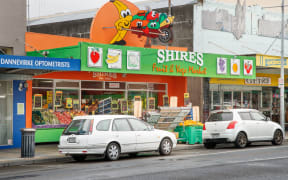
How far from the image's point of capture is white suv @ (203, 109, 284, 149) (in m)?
19.2

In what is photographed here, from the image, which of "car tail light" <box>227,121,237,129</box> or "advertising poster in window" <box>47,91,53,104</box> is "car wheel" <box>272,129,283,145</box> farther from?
"advertising poster in window" <box>47,91,53,104</box>

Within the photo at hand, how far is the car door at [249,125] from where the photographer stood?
63.8 ft

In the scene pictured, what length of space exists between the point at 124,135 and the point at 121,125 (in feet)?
1.32

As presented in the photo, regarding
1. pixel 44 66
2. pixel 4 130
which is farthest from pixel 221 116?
pixel 4 130

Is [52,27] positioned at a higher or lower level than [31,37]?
higher

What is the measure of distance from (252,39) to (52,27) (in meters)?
14.0

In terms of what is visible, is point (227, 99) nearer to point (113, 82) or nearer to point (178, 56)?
point (178, 56)

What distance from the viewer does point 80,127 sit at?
15.1m

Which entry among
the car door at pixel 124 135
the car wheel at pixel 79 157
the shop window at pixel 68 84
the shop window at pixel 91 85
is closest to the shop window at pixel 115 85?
the shop window at pixel 91 85

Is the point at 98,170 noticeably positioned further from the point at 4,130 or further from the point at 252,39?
the point at 252,39

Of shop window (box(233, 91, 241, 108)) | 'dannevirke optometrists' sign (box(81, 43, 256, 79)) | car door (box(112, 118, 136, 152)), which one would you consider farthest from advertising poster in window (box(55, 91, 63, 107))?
shop window (box(233, 91, 241, 108))

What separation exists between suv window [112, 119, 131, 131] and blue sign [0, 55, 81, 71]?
3.46 metres

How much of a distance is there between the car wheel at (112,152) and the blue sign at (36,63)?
4099 millimetres

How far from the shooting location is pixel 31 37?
65.0 feet
